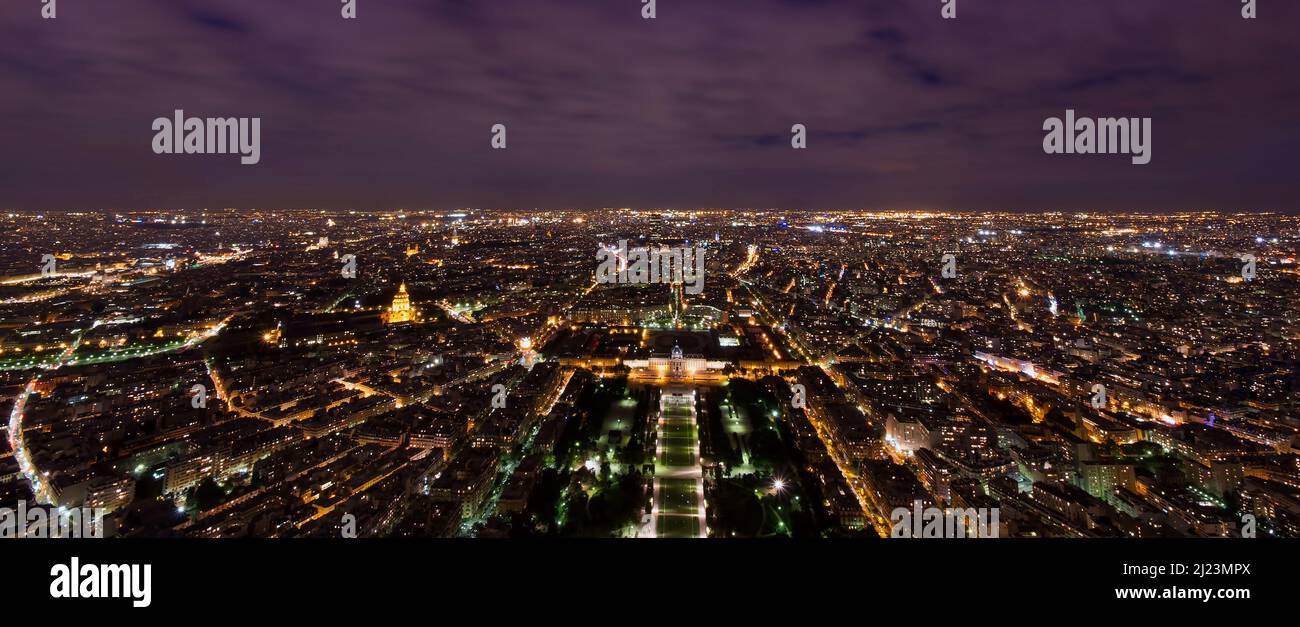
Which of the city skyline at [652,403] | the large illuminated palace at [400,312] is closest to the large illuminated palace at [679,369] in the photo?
the city skyline at [652,403]

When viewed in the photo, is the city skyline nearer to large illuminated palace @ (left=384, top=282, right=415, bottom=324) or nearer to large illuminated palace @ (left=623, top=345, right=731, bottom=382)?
large illuminated palace @ (left=623, top=345, right=731, bottom=382)

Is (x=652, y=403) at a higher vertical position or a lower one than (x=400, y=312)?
lower

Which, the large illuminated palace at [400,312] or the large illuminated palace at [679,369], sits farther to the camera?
the large illuminated palace at [400,312]

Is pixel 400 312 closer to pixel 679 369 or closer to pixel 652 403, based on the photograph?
pixel 679 369

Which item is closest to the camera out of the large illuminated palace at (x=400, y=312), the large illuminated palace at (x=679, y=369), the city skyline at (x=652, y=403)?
the city skyline at (x=652, y=403)

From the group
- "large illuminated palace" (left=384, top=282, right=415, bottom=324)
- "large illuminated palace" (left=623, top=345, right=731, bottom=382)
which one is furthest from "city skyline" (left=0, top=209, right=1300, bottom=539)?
"large illuminated palace" (left=384, top=282, right=415, bottom=324)

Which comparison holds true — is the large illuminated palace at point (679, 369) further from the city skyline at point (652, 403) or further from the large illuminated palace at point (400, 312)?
→ the large illuminated palace at point (400, 312)

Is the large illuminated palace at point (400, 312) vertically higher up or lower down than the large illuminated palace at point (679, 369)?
higher up

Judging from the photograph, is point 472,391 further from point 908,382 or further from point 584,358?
point 908,382

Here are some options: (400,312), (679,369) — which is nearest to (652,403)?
(679,369)

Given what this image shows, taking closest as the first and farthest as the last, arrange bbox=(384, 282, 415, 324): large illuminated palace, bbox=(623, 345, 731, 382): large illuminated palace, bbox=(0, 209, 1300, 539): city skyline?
bbox=(0, 209, 1300, 539): city skyline
bbox=(623, 345, 731, 382): large illuminated palace
bbox=(384, 282, 415, 324): large illuminated palace
